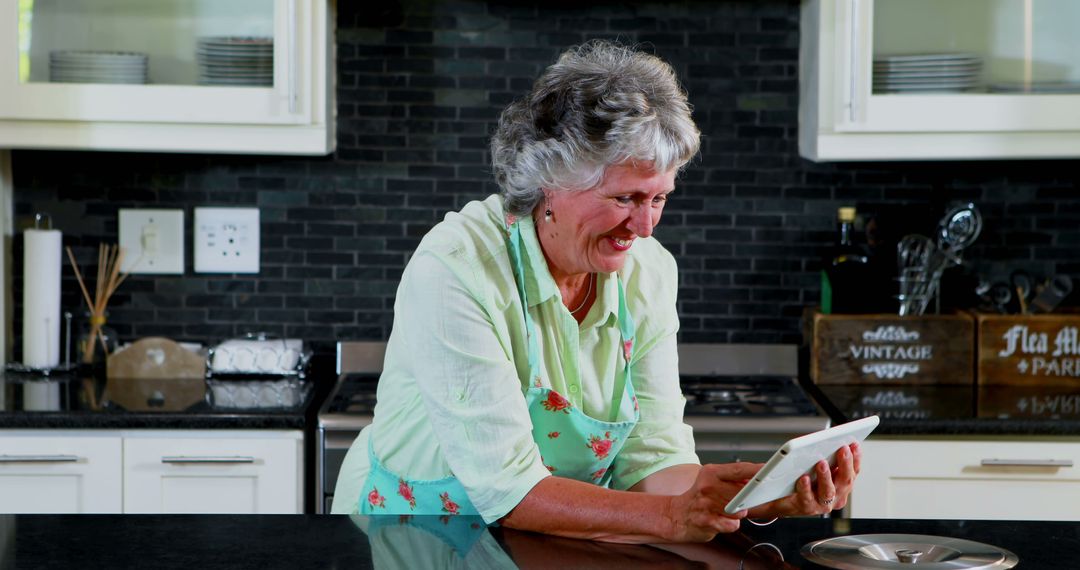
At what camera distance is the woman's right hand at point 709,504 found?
1675 millimetres

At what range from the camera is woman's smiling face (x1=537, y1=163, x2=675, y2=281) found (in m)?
1.85

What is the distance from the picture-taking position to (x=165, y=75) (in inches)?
127

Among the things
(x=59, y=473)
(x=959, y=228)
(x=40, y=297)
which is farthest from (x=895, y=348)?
(x=40, y=297)

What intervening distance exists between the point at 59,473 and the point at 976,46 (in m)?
2.44

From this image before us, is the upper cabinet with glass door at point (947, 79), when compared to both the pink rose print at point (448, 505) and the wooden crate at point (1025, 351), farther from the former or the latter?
the pink rose print at point (448, 505)

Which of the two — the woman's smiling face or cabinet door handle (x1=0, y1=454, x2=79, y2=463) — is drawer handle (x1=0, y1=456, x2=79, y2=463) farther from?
the woman's smiling face

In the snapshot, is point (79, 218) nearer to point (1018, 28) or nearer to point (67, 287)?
point (67, 287)

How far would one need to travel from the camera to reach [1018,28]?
323cm

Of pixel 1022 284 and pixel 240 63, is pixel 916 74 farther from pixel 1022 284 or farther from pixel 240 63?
pixel 240 63

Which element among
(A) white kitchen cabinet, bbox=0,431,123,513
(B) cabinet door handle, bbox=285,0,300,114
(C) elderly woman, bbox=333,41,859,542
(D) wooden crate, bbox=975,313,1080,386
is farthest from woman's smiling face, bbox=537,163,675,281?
(D) wooden crate, bbox=975,313,1080,386

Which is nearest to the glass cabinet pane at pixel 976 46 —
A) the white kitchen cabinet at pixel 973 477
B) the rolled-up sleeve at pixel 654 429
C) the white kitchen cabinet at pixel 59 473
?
the white kitchen cabinet at pixel 973 477

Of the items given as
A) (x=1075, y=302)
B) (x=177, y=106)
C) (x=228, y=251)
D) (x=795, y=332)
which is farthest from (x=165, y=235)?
(x=1075, y=302)

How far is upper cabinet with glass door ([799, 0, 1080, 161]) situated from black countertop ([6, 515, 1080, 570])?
1.52 metres

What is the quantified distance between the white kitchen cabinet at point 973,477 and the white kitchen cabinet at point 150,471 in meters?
1.36
